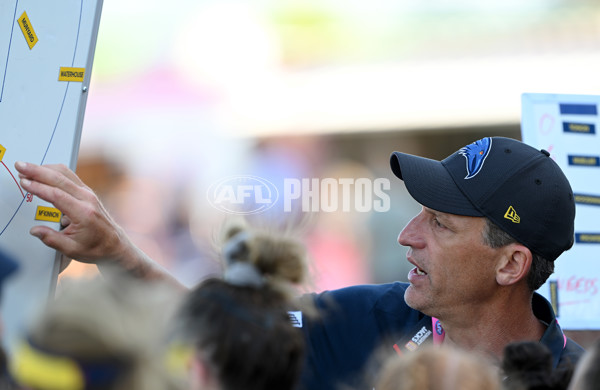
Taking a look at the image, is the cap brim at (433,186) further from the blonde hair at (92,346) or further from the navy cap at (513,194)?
the blonde hair at (92,346)

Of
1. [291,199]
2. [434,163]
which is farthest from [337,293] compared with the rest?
[291,199]

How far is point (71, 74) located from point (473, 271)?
1.25 m

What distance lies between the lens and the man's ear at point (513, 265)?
191cm

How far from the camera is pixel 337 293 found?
2062 mm

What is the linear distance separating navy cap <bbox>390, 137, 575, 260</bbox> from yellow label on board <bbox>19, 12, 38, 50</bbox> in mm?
1150

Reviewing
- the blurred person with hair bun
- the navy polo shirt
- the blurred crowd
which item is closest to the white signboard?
the navy polo shirt

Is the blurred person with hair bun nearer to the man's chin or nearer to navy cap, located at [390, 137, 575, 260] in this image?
the man's chin

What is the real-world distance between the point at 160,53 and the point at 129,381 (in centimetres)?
253

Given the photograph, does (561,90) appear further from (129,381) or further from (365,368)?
(129,381)

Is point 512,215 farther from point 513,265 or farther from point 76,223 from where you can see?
point 76,223

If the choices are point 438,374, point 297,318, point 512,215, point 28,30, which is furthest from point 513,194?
point 28,30

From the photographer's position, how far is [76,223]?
1.62 m

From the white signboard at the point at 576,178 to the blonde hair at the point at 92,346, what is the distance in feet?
6.67

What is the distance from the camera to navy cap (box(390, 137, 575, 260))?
1906 mm
